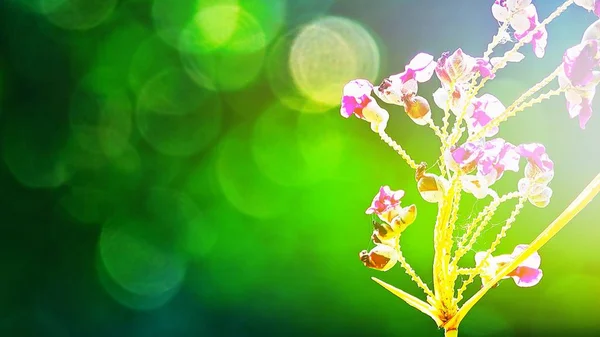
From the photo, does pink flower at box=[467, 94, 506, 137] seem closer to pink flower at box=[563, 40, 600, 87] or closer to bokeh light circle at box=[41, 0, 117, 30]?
pink flower at box=[563, 40, 600, 87]

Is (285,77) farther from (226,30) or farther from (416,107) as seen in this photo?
(416,107)

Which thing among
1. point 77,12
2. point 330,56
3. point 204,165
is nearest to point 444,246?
point 330,56

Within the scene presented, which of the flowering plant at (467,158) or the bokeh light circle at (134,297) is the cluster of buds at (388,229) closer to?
the flowering plant at (467,158)

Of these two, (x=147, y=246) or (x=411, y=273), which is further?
(x=147, y=246)

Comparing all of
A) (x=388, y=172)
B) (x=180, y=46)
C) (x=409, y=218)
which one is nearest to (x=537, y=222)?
(x=388, y=172)

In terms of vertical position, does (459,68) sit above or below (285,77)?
above
